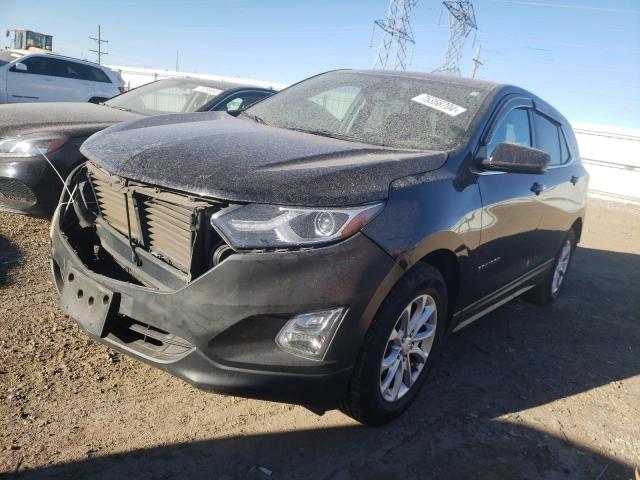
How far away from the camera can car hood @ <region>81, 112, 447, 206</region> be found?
6.81ft

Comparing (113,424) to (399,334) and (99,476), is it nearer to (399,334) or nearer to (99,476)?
(99,476)

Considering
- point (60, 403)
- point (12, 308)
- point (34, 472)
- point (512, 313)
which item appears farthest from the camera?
point (512, 313)

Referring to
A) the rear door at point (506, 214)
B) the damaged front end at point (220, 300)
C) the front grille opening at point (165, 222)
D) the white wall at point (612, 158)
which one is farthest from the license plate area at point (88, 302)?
the white wall at point (612, 158)

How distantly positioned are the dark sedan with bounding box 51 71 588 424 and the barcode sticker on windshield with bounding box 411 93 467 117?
A: 2 cm

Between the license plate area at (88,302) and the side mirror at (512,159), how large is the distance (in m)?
2.03

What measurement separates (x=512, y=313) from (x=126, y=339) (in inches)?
137

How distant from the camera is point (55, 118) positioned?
15.1 feet

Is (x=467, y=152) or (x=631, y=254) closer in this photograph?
(x=467, y=152)

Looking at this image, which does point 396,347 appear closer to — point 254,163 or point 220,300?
point 220,300

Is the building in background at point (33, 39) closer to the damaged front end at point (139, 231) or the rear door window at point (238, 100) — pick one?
the rear door window at point (238, 100)

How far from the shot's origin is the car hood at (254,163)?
6.81ft

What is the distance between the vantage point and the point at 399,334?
8.13ft

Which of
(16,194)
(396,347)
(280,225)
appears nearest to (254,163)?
(280,225)

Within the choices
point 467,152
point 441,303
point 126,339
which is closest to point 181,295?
point 126,339
